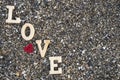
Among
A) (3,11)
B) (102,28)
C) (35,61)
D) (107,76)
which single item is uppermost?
(3,11)

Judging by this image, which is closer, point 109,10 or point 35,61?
point 35,61

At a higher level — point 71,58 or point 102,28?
point 102,28

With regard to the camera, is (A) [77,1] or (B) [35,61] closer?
(B) [35,61]

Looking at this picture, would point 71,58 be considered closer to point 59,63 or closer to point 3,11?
point 59,63

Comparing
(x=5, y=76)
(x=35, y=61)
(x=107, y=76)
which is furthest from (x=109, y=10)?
(x=5, y=76)

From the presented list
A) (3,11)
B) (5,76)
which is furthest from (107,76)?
(3,11)

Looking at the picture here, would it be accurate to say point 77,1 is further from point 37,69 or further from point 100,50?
point 37,69

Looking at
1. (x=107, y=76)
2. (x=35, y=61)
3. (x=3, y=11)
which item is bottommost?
(x=107, y=76)
